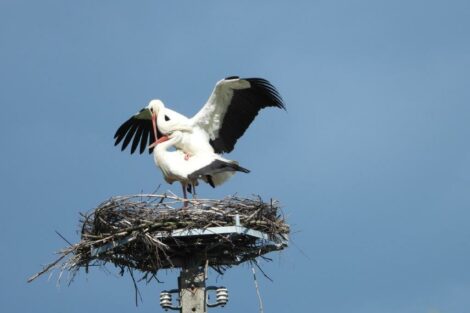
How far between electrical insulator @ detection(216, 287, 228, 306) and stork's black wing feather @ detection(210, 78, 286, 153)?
260 centimetres

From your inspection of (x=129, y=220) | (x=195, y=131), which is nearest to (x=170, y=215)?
(x=129, y=220)

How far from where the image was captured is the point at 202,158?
16.7 m

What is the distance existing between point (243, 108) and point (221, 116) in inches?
12.7

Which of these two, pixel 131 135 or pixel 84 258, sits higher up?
pixel 131 135

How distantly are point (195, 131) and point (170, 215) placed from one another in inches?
109

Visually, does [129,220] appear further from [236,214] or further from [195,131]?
[195,131]

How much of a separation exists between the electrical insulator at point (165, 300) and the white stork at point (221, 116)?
2.24 m

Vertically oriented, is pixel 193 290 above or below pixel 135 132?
below

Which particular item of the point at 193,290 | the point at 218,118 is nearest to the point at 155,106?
the point at 218,118

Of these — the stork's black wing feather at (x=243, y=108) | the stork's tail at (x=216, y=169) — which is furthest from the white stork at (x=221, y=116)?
the stork's tail at (x=216, y=169)

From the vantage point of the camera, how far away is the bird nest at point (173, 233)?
14797 millimetres

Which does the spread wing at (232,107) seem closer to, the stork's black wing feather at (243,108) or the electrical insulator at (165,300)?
the stork's black wing feather at (243,108)

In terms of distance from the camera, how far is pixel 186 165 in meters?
16.4

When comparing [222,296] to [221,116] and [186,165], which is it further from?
[221,116]
